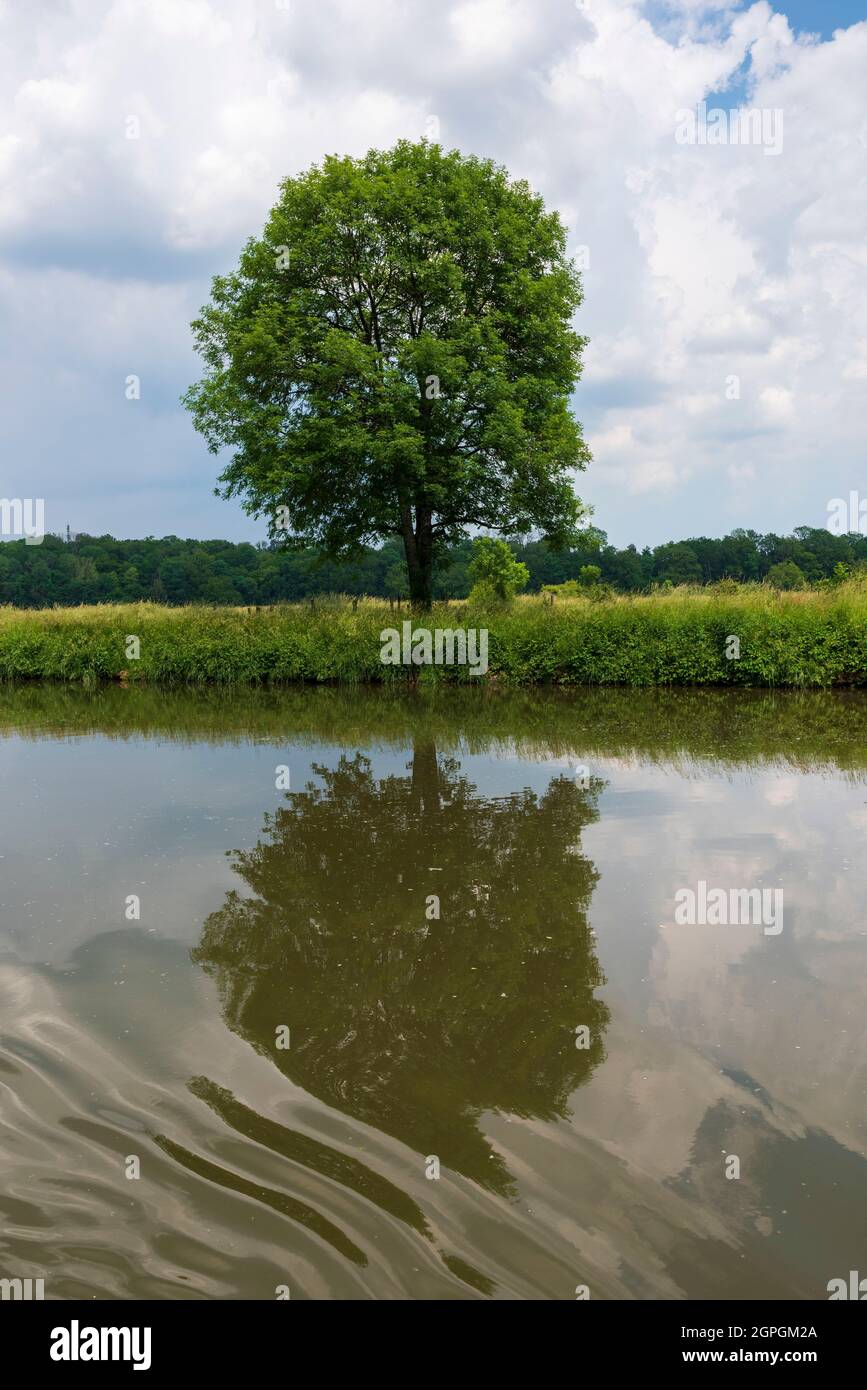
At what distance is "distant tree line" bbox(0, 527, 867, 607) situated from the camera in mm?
68938

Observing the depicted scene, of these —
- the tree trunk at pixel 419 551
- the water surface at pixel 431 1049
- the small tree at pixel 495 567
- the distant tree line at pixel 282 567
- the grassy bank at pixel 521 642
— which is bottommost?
the water surface at pixel 431 1049

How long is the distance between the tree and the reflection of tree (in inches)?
745

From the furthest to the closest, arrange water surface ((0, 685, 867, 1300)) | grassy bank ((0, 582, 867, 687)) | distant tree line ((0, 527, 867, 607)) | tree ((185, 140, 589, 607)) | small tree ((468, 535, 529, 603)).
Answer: distant tree line ((0, 527, 867, 607)) → small tree ((468, 535, 529, 603)) → tree ((185, 140, 589, 607)) → grassy bank ((0, 582, 867, 687)) → water surface ((0, 685, 867, 1300))

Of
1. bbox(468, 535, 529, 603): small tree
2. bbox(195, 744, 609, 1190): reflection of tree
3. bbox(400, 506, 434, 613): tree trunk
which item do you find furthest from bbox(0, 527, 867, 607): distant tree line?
bbox(195, 744, 609, 1190): reflection of tree

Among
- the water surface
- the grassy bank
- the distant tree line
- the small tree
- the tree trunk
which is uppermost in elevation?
the distant tree line

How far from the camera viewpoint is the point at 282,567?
70.4m

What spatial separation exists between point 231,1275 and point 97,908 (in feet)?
14.2

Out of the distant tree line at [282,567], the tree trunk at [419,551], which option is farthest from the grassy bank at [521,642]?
the distant tree line at [282,567]

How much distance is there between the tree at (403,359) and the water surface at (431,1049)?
19.0m

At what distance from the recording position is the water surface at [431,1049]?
11.5 ft

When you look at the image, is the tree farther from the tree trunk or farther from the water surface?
the water surface

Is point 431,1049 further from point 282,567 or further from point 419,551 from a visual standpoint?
point 282,567

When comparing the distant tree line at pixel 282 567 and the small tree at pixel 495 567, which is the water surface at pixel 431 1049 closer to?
the small tree at pixel 495 567
